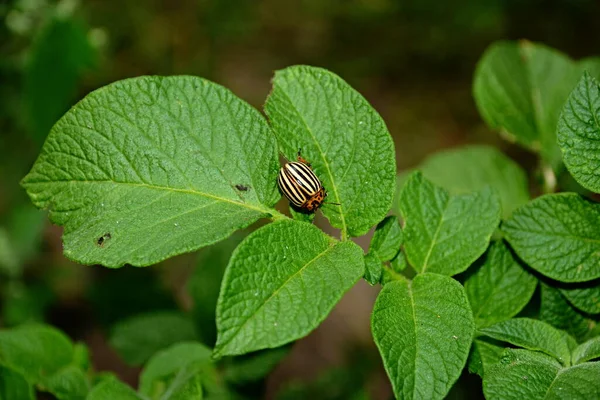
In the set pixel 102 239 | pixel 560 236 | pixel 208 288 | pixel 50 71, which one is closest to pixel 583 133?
pixel 560 236

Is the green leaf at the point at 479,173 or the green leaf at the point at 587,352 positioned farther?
the green leaf at the point at 479,173

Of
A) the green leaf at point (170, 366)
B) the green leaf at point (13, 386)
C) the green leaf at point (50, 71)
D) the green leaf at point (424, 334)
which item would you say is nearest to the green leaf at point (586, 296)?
the green leaf at point (424, 334)

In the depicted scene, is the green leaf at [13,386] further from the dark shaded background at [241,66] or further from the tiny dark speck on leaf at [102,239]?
the dark shaded background at [241,66]

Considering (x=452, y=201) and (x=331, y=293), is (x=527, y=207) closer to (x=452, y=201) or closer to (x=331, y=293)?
(x=452, y=201)

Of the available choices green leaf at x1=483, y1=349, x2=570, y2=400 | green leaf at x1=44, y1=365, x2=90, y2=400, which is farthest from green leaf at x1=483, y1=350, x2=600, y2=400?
green leaf at x1=44, y1=365, x2=90, y2=400

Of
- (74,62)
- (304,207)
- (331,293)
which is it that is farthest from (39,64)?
(331,293)

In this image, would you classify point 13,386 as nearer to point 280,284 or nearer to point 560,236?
point 280,284

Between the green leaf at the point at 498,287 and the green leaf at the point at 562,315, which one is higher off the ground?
the green leaf at the point at 498,287

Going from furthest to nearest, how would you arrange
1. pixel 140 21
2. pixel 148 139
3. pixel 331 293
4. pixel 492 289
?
pixel 140 21 < pixel 492 289 < pixel 148 139 < pixel 331 293
